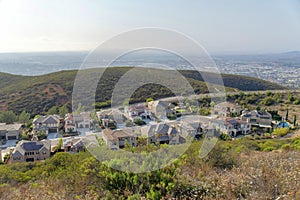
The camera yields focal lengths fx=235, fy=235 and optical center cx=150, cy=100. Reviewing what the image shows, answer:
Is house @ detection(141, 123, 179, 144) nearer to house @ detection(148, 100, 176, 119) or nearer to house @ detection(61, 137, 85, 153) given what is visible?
house @ detection(61, 137, 85, 153)

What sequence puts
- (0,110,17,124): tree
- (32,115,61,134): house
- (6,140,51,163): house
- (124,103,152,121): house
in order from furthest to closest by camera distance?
(124,103,152,121): house < (0,110,17,124): tree < (32,115,61,134): house < (6,140,51,163): house

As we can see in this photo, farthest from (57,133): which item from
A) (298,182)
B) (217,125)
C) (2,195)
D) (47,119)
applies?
(298,182)

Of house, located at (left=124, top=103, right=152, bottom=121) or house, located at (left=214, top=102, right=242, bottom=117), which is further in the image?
house, located at (left=214, top=102, right=242, bottom=117)

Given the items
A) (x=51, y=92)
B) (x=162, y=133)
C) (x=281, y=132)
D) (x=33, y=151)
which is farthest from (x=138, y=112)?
(x=51, y=92)

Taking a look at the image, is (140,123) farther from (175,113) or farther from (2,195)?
(2,195)

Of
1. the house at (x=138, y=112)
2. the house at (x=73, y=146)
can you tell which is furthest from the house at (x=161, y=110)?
the house at (x=73, y=146)

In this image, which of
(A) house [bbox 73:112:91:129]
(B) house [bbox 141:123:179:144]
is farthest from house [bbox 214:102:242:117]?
(A) house [bbox 73:112:91:129]
